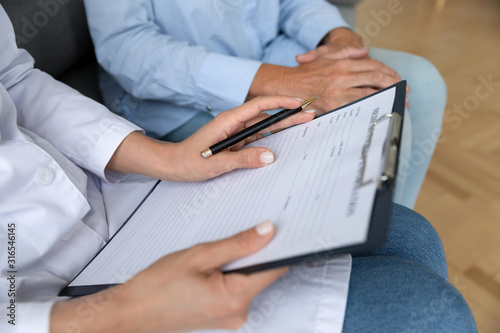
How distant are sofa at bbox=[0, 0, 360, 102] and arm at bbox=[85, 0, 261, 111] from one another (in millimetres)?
63

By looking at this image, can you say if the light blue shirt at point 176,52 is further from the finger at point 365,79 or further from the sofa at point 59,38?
the finger at point 365,79

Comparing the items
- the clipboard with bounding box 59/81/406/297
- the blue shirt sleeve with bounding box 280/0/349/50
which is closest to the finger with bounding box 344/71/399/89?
the blue shirt sleeve with bounding box 280/0/349/50

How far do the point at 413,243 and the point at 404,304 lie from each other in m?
0.19

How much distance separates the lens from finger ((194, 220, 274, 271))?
414mm

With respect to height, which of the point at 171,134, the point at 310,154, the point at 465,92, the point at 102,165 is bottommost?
the point at 465,92

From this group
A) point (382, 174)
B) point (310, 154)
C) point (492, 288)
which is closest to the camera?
point (382, 174)

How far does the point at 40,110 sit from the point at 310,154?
0.44m

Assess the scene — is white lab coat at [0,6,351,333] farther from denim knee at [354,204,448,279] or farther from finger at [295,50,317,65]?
finger at [295,50,317,65]

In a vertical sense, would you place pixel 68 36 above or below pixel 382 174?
below

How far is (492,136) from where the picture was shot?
5.56 feet

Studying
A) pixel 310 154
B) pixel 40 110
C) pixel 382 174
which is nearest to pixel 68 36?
pixel 40 110

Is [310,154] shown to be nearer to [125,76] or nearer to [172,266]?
[172,266]

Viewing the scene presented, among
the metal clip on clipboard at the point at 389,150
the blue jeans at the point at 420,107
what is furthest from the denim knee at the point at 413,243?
the blue jeans at the point at 420,107

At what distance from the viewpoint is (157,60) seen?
87cm
